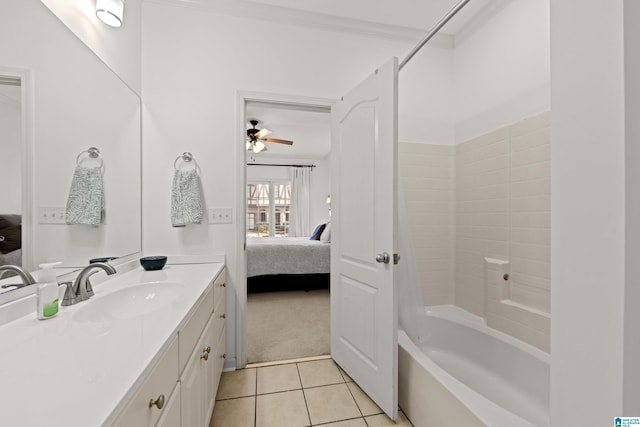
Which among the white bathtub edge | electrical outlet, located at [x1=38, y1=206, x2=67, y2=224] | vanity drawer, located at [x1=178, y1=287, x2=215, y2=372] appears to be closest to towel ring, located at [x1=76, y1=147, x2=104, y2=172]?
electrical outlet, located at [x1=38, y1=206, x2=67, y2=224]

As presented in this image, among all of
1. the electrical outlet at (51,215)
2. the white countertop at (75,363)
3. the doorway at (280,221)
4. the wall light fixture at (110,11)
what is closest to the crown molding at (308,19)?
the wall light fixture at (110,11)

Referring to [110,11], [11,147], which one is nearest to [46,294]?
[11,147]

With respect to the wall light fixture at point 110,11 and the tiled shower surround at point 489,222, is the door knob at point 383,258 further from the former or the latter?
the wall light fixture at point 110,11

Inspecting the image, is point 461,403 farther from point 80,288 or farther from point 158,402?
point 80,288

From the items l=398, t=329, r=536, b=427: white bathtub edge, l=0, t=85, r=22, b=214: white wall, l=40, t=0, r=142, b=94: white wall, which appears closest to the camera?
l=0, t=85, r=22, b=214: white wall

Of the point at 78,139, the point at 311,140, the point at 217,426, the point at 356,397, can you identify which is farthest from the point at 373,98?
the point at 311,140

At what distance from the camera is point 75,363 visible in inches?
24.2

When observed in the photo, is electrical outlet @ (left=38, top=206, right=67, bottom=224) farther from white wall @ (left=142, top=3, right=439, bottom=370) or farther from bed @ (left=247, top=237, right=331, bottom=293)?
bed @ (left=247, top=237, right=331, bottom=293)

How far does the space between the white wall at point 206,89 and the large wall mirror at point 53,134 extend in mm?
222

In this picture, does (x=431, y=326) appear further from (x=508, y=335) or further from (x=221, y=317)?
(x=221, y=317)

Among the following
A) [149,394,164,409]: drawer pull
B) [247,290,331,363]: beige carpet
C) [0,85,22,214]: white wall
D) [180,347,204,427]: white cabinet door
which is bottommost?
[247,290,331,363]: beige carpet

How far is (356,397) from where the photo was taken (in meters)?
1.66

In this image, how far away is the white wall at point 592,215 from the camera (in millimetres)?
493

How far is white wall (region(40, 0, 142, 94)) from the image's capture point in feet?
4.10
